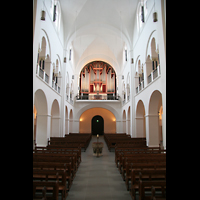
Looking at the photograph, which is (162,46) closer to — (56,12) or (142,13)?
(142,13)

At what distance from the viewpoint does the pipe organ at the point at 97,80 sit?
1068 inches

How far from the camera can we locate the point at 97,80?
2778 cm

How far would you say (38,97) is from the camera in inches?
470

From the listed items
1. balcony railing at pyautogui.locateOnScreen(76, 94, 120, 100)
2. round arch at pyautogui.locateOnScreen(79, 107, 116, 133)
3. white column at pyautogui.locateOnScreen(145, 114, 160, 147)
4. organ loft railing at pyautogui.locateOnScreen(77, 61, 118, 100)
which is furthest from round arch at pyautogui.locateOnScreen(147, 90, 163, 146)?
round arch at pyautogui.locateOnScreen(79, 107, 116, 133)

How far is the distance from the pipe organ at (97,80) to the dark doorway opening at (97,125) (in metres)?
4.80

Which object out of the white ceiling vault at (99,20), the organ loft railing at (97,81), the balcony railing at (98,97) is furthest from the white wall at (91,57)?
the organ loft railing at (97,81)

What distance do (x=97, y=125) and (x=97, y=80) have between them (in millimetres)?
7685

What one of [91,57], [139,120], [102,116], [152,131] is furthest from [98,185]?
→ [102,116]

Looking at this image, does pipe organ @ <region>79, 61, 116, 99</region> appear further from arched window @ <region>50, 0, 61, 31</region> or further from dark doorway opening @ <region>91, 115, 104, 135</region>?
arched window @ <region>50, 0, 61, 31</region>

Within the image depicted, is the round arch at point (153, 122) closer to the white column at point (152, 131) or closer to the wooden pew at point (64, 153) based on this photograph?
the white column at point (152, 131)

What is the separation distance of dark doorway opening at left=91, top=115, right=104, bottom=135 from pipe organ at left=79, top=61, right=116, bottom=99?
4.80m

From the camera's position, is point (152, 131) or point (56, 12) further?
point (56, 12)
